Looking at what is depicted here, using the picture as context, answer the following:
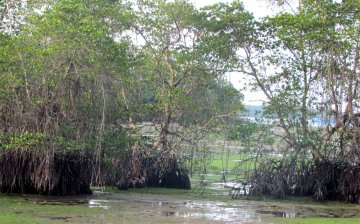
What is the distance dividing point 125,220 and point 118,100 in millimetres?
5304

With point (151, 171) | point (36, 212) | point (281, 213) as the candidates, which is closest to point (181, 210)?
point (281, 213)

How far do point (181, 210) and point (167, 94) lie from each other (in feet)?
18.3

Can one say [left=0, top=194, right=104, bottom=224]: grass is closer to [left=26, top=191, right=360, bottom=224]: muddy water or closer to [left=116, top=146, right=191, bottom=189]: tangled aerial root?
[left=26, top=191, right=360, bottom=224]: muddy water

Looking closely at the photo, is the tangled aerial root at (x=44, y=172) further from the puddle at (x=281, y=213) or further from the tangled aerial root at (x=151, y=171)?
the puddle at (x=281, y=213)

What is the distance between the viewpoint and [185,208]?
54.7ft

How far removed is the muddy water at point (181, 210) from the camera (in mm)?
14477

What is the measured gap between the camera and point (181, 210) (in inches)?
640

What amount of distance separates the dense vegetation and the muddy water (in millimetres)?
941

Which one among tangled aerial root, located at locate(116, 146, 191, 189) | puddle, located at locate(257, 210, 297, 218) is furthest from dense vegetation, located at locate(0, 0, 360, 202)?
puddle, located at locate(257, 210, 297, 218)

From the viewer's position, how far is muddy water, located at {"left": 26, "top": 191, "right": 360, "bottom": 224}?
1448cm

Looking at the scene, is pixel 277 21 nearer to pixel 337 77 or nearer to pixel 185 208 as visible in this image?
pixel 337 77

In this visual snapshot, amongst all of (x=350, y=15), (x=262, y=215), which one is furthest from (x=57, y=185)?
(x=350, y=15)

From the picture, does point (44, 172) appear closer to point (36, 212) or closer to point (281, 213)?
point (36, 212)

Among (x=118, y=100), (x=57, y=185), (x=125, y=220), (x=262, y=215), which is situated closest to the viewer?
(x=125, y=220)
